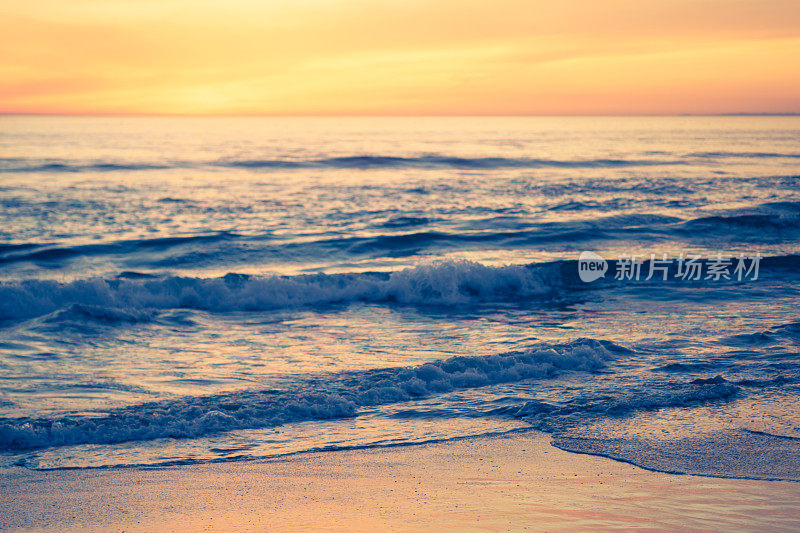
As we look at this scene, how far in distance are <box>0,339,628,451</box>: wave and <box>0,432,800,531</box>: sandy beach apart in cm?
76

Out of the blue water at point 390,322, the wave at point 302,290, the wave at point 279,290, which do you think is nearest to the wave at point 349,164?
the blue water at point 390,322

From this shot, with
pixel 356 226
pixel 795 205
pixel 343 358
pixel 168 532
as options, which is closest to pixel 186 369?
pixel 343 358

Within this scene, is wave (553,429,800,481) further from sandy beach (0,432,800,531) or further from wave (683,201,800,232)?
wave (683,201,800,232)

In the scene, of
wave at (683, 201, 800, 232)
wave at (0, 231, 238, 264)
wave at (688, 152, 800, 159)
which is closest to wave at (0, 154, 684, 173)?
wave at (688, 152, 800, 159)

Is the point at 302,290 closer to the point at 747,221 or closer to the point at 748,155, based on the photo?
the point at 747,221

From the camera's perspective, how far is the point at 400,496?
4660 mm

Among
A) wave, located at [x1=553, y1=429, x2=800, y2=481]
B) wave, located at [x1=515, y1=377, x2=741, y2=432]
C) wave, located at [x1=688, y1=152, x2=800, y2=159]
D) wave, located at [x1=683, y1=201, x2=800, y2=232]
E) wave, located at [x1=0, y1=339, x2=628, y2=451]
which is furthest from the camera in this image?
wave, located at [x1=688, y1=152, x2=800, y2=159]

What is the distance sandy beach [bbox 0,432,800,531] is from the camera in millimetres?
4223

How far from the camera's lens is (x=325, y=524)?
166 inches

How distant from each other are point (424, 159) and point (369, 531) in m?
40.9

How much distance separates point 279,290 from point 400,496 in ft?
28.7

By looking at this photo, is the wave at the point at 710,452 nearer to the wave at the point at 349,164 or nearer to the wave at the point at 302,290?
the wave at the point at 302,290

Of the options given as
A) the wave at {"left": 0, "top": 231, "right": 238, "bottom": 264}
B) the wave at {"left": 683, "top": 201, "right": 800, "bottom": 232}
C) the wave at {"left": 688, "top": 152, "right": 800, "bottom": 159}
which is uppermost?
the wave at {"left": 688, "top": 152, "right": 800, "bottom": 159}

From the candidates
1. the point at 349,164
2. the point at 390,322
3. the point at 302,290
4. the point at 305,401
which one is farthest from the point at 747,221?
the point at 349,164
